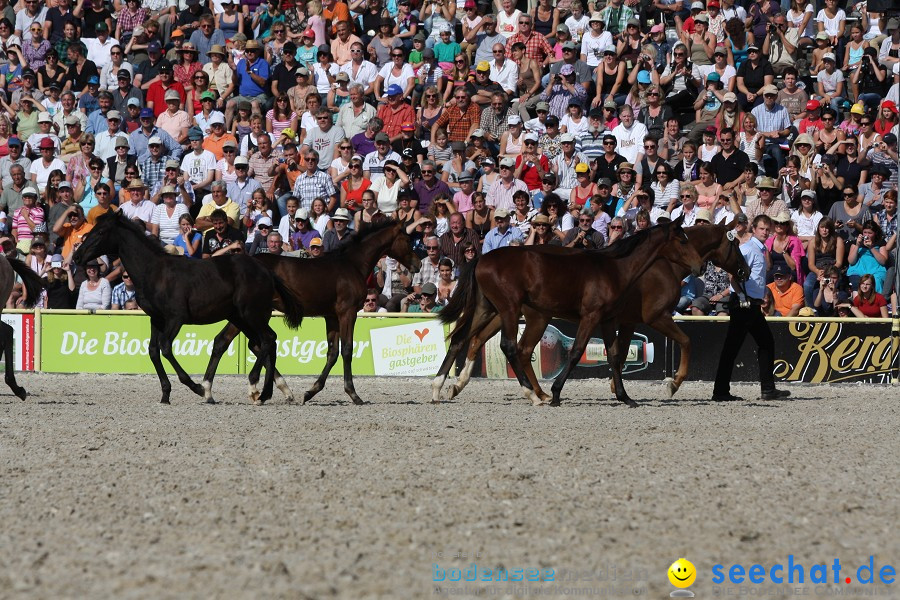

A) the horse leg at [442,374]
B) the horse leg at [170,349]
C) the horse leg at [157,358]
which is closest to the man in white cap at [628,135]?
the horse leg at [442,374]

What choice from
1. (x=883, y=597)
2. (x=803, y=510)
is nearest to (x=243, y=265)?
(x=803, y=510)

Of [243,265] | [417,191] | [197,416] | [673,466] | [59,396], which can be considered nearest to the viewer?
[673,466]

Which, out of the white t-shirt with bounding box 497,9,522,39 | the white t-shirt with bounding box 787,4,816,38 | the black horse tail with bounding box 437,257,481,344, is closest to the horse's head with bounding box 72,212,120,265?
the black horse tail with bounding box 437,257,481,344

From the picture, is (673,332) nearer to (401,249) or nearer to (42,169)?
(401,249)

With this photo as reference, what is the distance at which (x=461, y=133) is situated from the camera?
71.0 ft

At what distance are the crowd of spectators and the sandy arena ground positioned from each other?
20.8 ft

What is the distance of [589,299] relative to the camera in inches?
544

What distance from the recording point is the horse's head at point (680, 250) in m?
14.4

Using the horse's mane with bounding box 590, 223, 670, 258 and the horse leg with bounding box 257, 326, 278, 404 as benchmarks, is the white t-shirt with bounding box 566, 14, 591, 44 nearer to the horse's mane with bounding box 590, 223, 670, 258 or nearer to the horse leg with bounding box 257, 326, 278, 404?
the horse's mane with bounding box 590, 223, 670, 258

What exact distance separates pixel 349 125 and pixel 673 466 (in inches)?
572

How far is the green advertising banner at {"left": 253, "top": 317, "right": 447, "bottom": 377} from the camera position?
734 inches

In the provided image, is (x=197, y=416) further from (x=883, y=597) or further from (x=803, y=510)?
(x=883, y=597)

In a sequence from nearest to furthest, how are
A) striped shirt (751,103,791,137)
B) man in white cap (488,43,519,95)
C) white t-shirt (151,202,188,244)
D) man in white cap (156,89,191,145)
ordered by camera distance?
1. striped shirt (751,103,791,137)
2. white t-shirt (151,202,188,244)
3. man in white cap (488,43,519,95)
4. man in white cap (156,89,191,145)

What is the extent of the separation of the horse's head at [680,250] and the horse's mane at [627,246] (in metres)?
0.14
